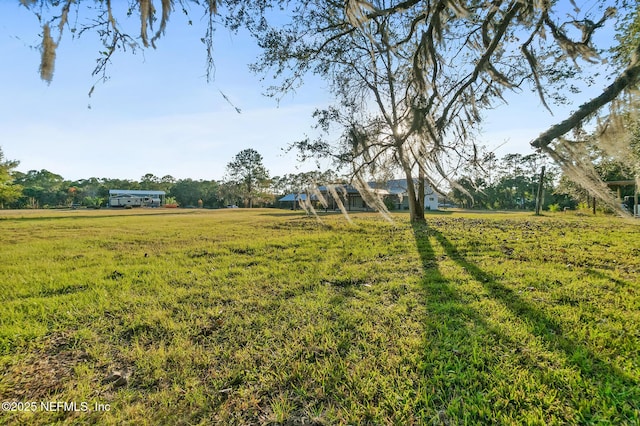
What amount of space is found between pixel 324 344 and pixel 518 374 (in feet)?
4.53

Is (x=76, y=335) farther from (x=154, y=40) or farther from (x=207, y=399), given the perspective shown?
(x=154, y=40)

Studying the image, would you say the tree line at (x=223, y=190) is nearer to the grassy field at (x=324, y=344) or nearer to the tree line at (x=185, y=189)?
the tree line at (x=185, y=189)

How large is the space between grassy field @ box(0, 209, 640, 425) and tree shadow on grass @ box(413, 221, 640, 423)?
0.01m

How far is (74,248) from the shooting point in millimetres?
6895

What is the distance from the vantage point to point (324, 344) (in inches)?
94.0

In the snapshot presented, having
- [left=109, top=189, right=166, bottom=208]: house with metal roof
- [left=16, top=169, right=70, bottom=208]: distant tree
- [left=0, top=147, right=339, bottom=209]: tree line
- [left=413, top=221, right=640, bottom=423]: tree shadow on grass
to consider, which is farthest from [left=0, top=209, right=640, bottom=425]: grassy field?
[left=109, top=189, right=166, bottom=208]: house with metal roof

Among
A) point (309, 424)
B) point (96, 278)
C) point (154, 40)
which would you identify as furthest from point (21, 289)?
point (309, 424)

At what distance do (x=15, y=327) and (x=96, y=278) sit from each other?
1.66 meters

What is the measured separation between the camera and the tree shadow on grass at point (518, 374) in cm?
163

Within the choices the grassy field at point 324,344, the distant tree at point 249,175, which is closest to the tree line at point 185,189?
the distant tree at point 249,175

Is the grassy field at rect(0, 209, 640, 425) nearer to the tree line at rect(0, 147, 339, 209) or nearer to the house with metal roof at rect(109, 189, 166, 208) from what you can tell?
the tree line at rect(0, 147, 339, 209)

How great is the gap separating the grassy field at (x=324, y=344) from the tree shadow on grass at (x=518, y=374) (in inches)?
0.4

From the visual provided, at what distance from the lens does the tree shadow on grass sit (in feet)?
5.35

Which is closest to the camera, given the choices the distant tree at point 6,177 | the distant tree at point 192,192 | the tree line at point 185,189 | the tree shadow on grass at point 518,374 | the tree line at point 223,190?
the tree shadow on grass at point 518,374
